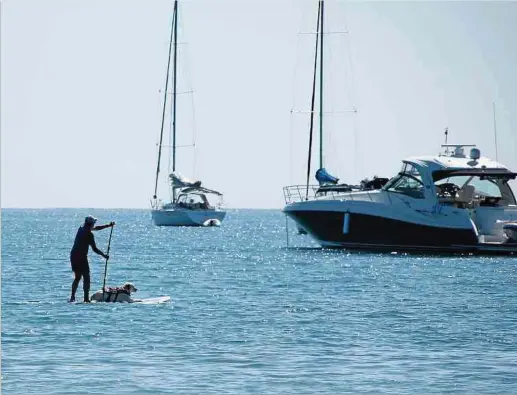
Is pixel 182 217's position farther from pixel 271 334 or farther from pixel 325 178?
pixel 271 334

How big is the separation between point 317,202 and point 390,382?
111ft

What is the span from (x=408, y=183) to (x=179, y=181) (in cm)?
5294

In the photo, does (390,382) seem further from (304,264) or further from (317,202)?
(317,202)

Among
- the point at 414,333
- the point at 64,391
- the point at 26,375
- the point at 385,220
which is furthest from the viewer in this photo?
the point at 385,220

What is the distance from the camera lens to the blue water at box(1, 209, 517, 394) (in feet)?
55.1

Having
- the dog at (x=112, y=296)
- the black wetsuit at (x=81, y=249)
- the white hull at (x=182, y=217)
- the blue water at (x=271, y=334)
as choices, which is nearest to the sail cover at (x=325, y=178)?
the blue water at (x=271, y=334)

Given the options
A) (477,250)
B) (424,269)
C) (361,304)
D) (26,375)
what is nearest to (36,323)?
(26,375)

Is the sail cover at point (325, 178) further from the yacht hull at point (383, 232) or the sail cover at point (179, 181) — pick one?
the sail cover at point (179, 181)

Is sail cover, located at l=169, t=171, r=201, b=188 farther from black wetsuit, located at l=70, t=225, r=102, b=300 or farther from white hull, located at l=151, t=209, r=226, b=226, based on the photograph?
black wetsuit, located at l=70, t=225, r=102, b=300

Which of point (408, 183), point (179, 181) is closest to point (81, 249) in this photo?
point (408, 183)

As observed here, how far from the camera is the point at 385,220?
48250mm

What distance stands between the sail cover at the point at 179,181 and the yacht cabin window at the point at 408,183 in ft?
170

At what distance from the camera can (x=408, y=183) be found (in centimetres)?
4838

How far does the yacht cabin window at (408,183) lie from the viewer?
157 ft
